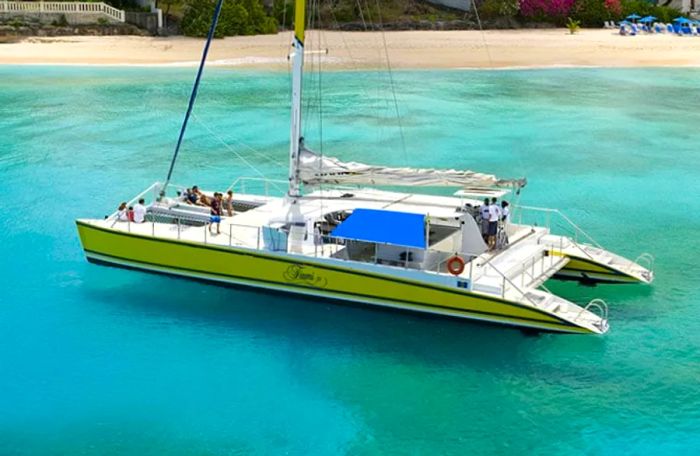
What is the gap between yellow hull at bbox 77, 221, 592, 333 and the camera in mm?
18484

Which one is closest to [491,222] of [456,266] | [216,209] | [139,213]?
[456,266]

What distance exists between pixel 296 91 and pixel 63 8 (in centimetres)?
5833

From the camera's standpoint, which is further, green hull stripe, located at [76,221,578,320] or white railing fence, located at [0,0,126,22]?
white railing fence, located at [0,0,126,22]

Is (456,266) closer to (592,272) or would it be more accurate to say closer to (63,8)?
(592,272)

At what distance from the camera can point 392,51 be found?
7275cm

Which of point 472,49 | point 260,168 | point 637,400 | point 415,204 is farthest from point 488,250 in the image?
point 472,49

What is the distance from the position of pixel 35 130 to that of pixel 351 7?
44821 millimetres

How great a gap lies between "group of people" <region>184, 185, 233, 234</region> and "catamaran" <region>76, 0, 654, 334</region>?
23cm

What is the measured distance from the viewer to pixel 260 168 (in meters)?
35.9

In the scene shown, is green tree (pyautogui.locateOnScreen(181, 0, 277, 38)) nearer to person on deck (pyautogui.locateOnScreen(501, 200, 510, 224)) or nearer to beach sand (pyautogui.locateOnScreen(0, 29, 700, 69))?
beach sand (pyautogui.locateOnScreen(0, 29, 700, 69))

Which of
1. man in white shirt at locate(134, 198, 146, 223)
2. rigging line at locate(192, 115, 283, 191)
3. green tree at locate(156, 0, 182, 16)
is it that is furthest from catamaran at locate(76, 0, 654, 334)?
green tree at locate(156, 0, 182, 16)

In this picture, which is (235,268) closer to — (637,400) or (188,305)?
(188,305)

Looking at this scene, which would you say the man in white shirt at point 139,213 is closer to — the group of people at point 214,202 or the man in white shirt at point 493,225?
the group of people at point 214,202

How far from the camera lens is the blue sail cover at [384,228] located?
63.4 ft
